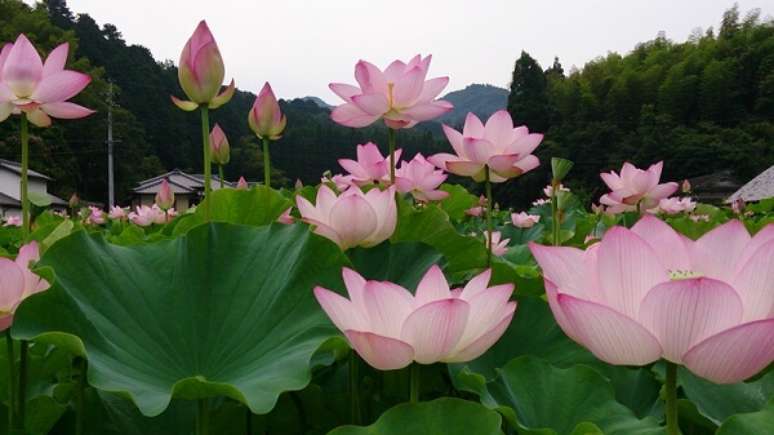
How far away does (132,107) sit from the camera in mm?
33625

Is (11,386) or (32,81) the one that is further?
(32,81)

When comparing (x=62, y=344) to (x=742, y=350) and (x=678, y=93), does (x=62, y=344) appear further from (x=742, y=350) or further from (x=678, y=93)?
(x=678, y=93)

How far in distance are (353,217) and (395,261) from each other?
0.41 ft

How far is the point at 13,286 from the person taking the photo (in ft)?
2.16

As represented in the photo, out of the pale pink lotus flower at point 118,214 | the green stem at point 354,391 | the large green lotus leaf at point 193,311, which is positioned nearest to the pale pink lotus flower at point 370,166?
the large green lotus leaf at point 193,311

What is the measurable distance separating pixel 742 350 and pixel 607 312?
0.08 meters

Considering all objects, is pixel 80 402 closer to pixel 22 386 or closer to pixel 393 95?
pixel 22 386

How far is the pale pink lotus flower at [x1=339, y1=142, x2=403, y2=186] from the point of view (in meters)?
1.34

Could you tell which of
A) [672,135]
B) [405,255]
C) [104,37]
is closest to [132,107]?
[104,37]

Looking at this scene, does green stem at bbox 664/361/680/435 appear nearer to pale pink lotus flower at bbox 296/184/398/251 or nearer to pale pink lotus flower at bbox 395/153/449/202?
pale pink lotus flower at bbox 296/184/398/251

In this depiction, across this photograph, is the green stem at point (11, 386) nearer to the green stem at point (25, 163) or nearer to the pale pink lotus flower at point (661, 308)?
the green stem at point (25, 163)

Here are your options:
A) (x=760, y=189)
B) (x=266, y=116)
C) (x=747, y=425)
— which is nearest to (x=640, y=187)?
(x=266, y=116)

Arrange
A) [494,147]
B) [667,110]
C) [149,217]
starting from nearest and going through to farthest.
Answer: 1. [494,147]
2. [149,217]
3. [667,110]

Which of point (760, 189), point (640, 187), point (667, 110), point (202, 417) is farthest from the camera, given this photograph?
point (667, 110)
